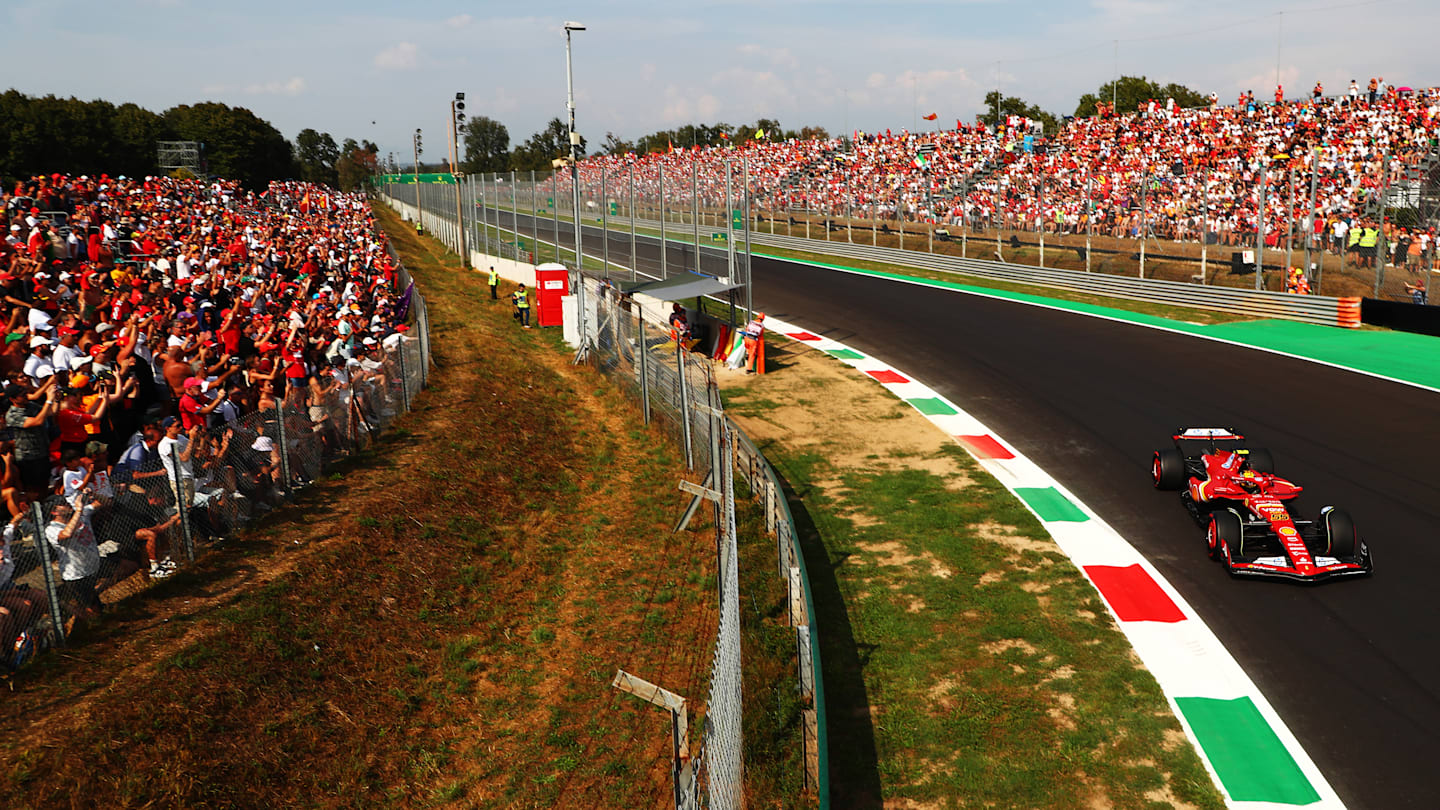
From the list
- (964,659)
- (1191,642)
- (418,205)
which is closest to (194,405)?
(964,659)

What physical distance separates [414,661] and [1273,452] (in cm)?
1180

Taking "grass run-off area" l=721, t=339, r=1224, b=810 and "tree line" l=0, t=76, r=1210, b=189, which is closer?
"grass run-off area" l=721, t=339, r=1224, b=810

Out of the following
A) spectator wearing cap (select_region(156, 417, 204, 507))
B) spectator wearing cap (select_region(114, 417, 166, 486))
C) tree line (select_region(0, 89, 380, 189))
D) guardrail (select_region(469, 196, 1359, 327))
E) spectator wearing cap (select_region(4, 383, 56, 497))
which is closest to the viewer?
spectator wearing cap (select_region(114, 417, 166, 486))

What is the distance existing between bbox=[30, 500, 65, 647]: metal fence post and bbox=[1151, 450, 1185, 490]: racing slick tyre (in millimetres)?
12028

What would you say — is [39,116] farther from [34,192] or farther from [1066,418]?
[1066,418]

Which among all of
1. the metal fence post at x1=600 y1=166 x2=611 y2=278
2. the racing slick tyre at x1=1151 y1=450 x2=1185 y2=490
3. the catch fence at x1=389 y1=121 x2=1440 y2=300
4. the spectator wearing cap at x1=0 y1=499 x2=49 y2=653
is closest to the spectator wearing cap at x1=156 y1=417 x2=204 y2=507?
the spectator wearing cap at x1=0 y1=499 x2=49 y2=653

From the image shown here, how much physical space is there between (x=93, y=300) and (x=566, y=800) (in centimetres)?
1270

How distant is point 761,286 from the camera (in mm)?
31703

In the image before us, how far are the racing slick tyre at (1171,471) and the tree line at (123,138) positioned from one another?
206ft

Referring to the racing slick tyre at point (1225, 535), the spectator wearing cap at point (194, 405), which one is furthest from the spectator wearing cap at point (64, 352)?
the racing slick tyre at point (1225, 535)

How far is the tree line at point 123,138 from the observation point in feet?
184

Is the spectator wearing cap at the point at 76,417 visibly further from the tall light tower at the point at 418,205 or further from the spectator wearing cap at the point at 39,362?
the tall light tower at the point at 418,205

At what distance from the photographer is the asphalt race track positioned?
25.3 feet

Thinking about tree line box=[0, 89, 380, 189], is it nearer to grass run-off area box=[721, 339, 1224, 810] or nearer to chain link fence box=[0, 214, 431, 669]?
chain link fence box=[0, 214, 431, 669]
